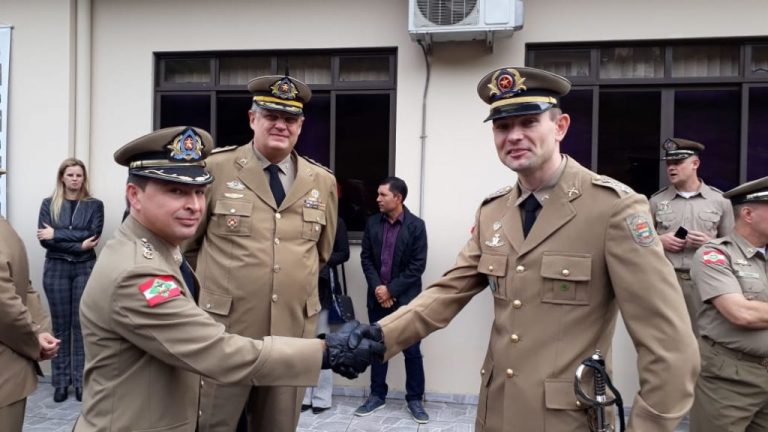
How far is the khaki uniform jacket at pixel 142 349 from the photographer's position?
1.66 metres

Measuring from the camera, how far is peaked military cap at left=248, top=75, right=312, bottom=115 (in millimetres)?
2908

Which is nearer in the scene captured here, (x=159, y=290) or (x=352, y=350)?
(x=159, y=290)

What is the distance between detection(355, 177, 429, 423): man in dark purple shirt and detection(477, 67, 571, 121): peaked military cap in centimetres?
258

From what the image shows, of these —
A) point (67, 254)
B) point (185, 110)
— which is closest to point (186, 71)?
point (185, 110)

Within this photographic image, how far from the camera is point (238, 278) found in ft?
9.06

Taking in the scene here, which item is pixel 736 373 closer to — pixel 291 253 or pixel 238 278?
pixel 291 253

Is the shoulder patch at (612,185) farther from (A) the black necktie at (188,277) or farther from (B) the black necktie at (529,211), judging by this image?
(A) the black necktie at (188,277)

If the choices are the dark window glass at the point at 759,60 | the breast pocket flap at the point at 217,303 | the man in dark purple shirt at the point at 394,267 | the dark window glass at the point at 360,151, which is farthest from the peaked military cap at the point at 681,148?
the breast pocket flap at the point at 217,303

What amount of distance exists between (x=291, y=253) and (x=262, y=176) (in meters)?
0.43

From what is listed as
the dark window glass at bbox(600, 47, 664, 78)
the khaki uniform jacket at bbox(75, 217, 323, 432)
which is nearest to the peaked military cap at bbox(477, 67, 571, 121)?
the khaki uniform jacket at bbox(75, 217, 323, 432)

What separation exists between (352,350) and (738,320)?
75.4 inches

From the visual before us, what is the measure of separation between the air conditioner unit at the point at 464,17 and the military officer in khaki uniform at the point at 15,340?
310 cm

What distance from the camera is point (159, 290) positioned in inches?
66.5

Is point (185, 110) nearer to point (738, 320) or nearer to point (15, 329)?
point (15, 329)
